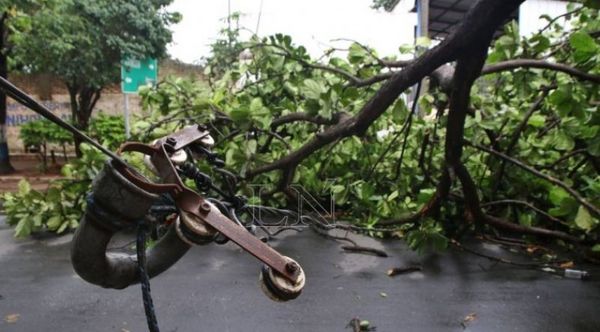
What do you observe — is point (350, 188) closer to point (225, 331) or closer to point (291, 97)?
point (291, 97)

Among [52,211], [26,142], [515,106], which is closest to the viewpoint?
[52,211]

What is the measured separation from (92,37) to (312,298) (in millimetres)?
10776

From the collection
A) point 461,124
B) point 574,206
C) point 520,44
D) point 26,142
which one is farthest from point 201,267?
point 26,142

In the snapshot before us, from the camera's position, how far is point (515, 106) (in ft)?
9.93

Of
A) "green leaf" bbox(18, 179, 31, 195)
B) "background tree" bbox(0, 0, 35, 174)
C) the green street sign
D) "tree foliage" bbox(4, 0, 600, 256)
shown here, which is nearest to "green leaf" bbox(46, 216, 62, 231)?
"green leaf" bbox(18, 179, 31, 195)

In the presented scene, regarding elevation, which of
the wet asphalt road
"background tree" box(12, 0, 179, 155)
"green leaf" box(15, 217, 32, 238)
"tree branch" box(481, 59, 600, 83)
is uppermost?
"background tree" box(12, 0, 179, 155)

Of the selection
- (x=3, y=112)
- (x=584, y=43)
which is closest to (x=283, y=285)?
(x=584, y=43)

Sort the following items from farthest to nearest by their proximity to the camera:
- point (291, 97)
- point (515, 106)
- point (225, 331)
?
point (291, 97) → point (515, 106) → point (225, 331)

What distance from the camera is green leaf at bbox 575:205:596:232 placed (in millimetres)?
2006

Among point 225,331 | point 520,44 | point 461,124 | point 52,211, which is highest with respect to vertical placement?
point 520,44

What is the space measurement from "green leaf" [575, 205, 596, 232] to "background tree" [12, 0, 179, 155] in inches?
382

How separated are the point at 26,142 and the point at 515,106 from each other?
12.8m

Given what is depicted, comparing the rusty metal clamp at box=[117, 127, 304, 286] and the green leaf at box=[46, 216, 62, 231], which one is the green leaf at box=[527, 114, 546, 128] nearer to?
the rusty metal clamp at box=[117, 127, 304, 286]

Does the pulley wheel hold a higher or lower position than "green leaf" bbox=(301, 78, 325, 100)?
lower
